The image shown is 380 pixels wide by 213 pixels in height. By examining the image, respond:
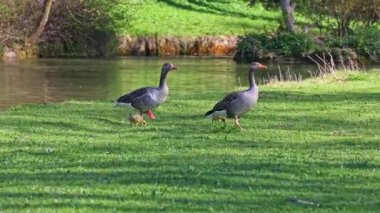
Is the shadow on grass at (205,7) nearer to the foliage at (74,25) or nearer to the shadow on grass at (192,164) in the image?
the foliage at (74,25)

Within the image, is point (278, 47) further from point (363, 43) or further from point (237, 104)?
point (237, 104)

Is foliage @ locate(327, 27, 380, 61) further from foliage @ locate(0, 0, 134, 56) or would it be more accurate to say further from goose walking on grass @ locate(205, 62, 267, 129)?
goose walking on grass @ locate(205, 62, 267, 129)

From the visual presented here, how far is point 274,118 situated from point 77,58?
105 ft

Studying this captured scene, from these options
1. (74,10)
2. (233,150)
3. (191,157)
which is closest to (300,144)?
(233,150)

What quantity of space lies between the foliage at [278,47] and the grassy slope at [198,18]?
20.5ft

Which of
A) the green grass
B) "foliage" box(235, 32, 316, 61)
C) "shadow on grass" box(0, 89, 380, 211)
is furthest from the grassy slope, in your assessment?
"shadow on grass" box(0, 89, 380, 211)

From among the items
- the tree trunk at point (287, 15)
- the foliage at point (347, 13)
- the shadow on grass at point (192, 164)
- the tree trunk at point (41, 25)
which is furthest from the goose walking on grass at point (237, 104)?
the tree trunk at point (287, 15)

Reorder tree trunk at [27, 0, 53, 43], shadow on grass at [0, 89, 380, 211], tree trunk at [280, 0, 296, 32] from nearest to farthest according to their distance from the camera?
shadow on grass at [0, 89, 380, 211] < tree trunk at [27, 0, 53, 43] < tree trunk at [280, 0, 296, 32]

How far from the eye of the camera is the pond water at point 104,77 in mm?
31625

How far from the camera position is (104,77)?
38750 millimetres

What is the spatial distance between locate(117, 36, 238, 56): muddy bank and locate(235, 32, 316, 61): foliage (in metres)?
5.91

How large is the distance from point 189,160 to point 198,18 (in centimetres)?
5083

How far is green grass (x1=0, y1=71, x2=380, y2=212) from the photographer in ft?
35.2

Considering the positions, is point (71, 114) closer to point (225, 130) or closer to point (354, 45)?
point (225, 130)
